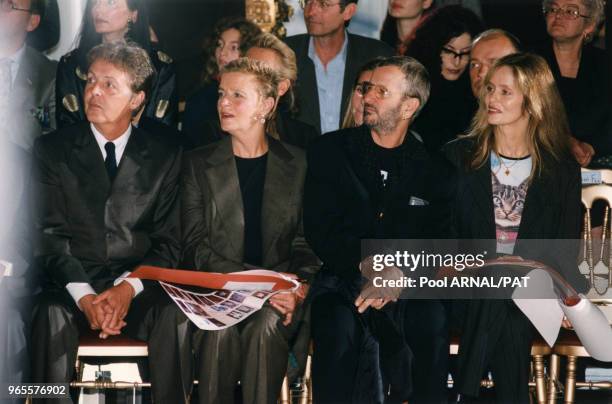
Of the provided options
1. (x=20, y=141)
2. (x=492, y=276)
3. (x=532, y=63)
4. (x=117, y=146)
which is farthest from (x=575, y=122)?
(x=20, y=141)

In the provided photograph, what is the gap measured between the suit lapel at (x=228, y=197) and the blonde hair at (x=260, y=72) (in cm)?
34

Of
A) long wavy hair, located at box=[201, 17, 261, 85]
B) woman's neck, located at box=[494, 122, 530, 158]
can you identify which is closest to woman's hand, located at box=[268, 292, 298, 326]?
woman's neck, located at box=[494, 122, 530, 158]

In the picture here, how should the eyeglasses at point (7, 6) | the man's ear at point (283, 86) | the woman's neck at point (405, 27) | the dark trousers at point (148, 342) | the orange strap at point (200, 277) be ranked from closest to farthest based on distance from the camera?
the dark trousers at point (148, 342)
the orange strap at point (200, 277)
the man's ear at point (283, 86)
the eyeglasses at point (7, 6)
the woman's neck at point (405, 27)

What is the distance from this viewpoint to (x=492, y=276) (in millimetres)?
4621

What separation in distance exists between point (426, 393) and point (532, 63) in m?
1.51

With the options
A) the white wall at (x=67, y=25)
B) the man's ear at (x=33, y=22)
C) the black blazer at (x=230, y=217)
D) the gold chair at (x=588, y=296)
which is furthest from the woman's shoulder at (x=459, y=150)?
the man's ear at (x=33, y=22)

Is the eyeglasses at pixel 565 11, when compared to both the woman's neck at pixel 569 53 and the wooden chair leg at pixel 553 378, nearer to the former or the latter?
the woman's neck at pixel 569 53

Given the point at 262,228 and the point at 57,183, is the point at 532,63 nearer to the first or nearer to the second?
the point at 262,228

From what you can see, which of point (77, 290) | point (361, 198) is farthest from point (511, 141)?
point (77, 290)

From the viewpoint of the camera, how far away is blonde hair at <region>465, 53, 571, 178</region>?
190 inches

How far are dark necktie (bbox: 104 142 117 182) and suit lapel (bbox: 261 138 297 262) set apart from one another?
64cm

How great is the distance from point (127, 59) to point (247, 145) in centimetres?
63

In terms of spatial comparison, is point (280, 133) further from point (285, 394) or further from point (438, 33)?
point (285, 394)

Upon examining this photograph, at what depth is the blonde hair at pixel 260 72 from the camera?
488 cm
